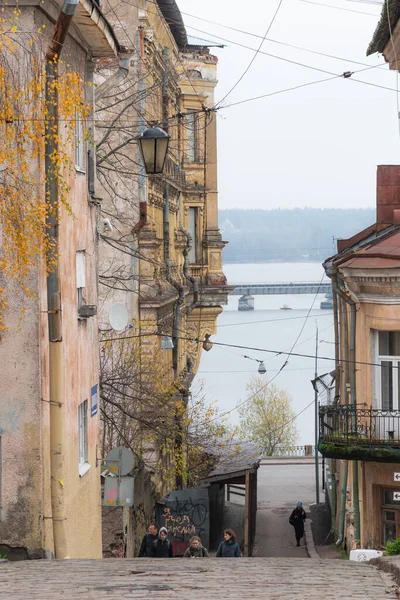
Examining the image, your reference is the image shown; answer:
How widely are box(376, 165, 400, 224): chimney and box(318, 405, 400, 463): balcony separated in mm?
5568

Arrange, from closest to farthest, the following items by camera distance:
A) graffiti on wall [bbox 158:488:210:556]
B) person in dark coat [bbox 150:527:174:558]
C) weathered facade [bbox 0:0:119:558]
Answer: weathered facade [bbox 0:0:119:558] < person in dark coat [bbox 150:527:174:558] < graffiti on wall [bbox 158:488:210:556]

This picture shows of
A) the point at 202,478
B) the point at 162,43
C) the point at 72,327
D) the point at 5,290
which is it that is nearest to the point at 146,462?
the point at 202,478

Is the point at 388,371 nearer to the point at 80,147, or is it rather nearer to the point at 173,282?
the point at 80,147

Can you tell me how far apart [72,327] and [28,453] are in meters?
2.50

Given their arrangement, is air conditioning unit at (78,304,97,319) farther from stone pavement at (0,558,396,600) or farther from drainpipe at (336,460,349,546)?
drainpipe at (336,460,349,546)

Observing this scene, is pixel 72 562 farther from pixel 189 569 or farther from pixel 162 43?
pixel 162 43

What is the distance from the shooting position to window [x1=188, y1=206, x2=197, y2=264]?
4366cm

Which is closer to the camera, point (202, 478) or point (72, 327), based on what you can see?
point (72, 327)

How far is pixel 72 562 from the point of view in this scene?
13906mm

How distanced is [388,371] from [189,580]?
1246 centimetres

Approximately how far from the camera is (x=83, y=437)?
56.5ft

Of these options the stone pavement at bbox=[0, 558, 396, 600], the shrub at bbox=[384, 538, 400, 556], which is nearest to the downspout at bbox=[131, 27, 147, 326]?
the shrub at bbox=[384, 538, 400, 556]

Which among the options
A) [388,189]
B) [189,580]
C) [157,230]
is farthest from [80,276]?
[157,230]

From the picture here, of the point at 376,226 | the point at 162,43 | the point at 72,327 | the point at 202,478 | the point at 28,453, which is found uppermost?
the point at 162,43
